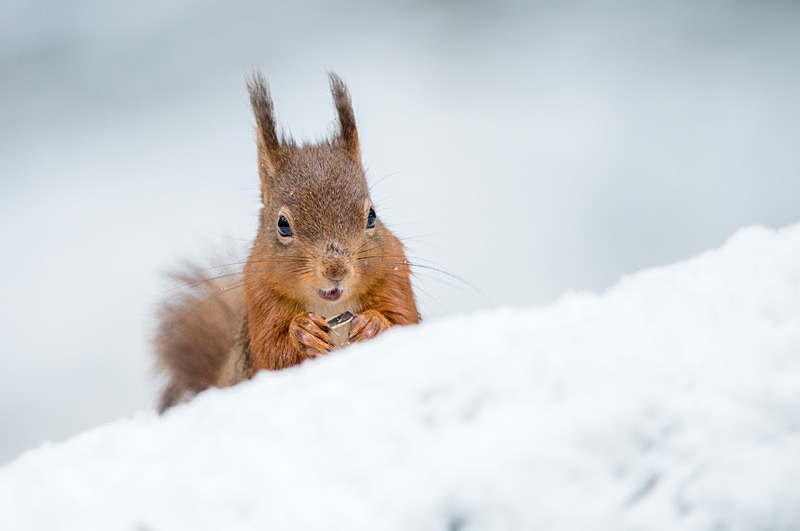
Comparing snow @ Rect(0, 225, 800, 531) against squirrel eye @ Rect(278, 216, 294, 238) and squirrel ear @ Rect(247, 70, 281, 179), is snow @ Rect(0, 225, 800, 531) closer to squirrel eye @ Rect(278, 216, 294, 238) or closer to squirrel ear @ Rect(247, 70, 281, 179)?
squirrel eye @ Rect(278, 216, 294, 238)

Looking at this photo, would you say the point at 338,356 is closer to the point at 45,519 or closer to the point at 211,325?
the point at 45,519

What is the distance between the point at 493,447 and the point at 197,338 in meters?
0.85

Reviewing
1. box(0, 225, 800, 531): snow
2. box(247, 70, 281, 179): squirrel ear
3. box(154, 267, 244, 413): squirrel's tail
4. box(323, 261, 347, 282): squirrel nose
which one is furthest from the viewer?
box(154, 267, 244, 413): squirrel's tail

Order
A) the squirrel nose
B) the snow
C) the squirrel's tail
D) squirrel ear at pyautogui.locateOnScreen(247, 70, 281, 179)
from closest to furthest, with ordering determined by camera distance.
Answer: the snow < the squirrel nose < squirrel ear at pyautogui.locateOnScreen(247, 70, 281, 179) < the squirrel's tail

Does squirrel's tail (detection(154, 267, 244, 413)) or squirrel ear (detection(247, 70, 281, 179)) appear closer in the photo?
squirrel ear (detection(247, 70, 281, 179))

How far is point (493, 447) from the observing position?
36 centimetres

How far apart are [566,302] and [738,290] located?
0.10 m

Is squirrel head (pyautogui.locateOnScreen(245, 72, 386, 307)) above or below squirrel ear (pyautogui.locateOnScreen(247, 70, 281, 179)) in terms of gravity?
below

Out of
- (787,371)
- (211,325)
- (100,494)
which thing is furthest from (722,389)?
(211,325)

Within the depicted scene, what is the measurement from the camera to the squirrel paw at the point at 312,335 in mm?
803

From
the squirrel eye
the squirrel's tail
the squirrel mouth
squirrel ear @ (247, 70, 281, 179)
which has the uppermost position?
squirrel ear @ (247, 70, 281, 179)

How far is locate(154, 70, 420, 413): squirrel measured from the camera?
32.5 inches

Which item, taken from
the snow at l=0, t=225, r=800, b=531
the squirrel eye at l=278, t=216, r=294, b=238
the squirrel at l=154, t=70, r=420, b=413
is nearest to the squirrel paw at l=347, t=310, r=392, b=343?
the squirrel at l=154, t=70, r=420, b=413

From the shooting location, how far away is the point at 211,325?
115cm
